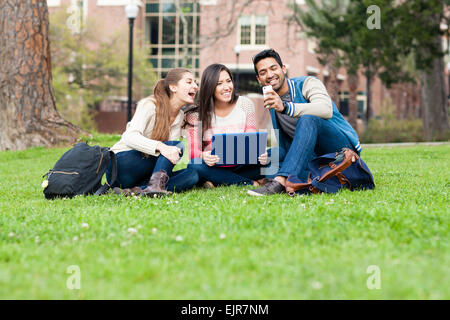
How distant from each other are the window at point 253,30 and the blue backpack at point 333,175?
1119 inches

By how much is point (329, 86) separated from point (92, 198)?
1767cm

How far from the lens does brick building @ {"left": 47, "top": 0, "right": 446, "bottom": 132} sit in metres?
31.9

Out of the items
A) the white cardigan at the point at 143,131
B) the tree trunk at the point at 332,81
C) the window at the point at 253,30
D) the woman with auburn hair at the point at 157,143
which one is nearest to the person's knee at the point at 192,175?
the woman with auburn hair at the point at 157,143

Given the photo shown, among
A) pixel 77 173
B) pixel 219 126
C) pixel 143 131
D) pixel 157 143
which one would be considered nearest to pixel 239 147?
pixel 219 126

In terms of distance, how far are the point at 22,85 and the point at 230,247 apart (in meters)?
10.3

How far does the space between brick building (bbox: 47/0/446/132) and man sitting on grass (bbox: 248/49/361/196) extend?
82.2ft

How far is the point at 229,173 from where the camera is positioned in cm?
562

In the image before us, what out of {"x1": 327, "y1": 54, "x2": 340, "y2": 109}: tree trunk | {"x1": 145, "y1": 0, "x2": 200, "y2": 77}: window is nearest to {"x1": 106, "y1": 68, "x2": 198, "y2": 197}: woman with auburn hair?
{"x1": 327, "y1": 54, "x2": 340, "y2": 109}: tree trunk

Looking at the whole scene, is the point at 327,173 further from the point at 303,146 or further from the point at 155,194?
the point at 155,194

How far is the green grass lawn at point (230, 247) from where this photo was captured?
A: 2207 mm

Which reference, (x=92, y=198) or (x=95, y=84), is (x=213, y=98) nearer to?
(x=92, y=198)

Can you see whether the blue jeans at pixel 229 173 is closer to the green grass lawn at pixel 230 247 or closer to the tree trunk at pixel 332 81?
the green grass lawn at pixel 230 247

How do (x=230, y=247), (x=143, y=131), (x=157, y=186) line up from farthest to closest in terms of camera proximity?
(x=143, y=131)
(x=157, y=186)
(x=230, y=247)
